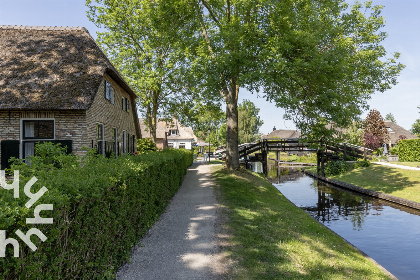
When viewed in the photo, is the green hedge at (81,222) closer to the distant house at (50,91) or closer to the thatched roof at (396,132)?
the distant house at (50,91)

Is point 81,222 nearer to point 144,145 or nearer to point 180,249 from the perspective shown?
point 180,249

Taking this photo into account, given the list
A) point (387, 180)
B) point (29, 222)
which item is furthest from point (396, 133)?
point (29, 222)

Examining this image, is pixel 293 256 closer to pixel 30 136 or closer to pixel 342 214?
pixel 342 214

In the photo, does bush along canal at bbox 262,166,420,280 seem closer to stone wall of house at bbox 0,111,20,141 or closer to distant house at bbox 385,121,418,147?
stone wall of house at bbox 0,111,20,141

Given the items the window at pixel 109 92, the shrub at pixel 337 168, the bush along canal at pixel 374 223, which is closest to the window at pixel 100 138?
the window at pixel 109 92

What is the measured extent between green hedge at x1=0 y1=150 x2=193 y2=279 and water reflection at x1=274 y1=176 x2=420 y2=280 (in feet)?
26.6

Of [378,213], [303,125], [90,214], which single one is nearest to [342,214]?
[378,213]

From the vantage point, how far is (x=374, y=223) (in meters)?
13.6

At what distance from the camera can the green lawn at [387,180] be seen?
18.7 metres

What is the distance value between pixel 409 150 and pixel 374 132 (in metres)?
11.9

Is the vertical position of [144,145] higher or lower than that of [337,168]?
higher

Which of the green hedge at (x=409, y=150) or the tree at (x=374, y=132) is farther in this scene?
the tree at (x=374, y=132)

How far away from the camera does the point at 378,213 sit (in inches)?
606

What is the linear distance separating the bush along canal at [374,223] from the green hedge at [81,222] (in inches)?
320
